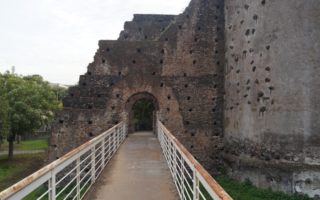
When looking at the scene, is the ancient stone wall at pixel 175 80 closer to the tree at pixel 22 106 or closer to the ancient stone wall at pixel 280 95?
the ancient stone wall at pixel 280 95

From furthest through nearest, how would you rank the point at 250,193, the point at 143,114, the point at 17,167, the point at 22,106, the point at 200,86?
the point at 22,106, the point at 143,114, the point at 17,167, the point at 200,86, the point at 250,193

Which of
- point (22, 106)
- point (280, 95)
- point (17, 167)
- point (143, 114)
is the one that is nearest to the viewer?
point (280, 95)

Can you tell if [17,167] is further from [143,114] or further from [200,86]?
[200,86]

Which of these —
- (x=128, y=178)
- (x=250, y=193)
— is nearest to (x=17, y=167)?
(x=250, y=193)

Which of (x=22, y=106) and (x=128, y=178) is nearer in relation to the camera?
(x=128, y=178)

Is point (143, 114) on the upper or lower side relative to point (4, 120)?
upper

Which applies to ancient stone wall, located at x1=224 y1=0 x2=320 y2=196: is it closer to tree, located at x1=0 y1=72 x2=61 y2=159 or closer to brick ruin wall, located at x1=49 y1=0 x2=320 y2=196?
brick ruin wall, located at x1=49 y1=0 x2=320 y2=196

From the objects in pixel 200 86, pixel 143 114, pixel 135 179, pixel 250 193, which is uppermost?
pixel 200 86

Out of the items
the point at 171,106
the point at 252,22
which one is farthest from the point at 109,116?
the point at 252,22

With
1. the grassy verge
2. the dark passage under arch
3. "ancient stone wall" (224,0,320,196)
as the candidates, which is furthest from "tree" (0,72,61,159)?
"ancient stone wall" (224,0,320,196)

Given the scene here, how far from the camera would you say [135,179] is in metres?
8.65

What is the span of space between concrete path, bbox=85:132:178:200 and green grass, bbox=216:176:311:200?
12.4ft

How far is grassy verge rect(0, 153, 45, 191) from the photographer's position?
20.8m

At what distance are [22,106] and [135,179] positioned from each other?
20.0 m
